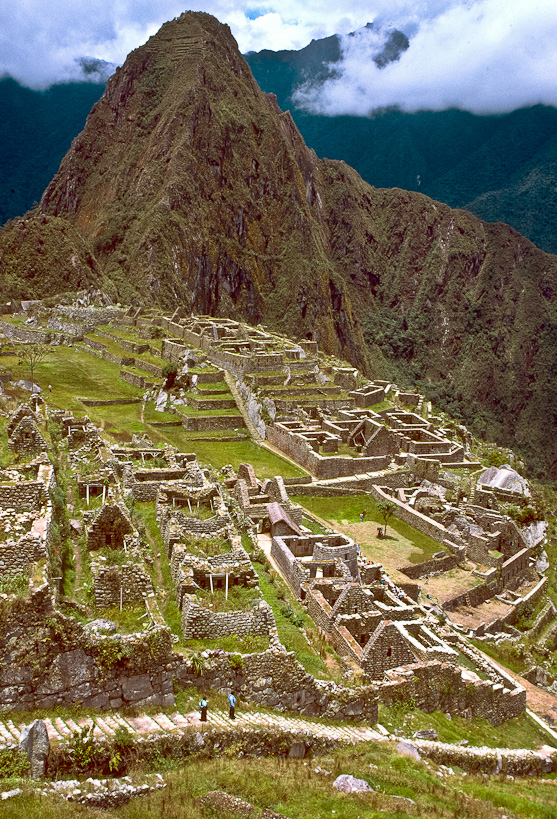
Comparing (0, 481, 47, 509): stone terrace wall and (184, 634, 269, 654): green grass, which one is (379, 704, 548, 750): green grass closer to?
(184, 634, 269, 654): green grass

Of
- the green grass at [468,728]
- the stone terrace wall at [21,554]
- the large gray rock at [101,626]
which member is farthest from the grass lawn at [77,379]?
the large gray rock at [101,626]

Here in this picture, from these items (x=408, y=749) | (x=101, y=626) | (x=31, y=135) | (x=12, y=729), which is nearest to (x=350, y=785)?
(x=408, y=749)

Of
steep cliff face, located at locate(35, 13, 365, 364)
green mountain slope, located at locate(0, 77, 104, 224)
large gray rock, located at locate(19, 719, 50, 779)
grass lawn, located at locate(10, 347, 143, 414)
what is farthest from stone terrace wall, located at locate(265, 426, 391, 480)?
steep cliff face, located at locate(35, 13, 365, 364)

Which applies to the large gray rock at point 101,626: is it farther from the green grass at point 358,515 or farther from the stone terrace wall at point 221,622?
the green grass at point 358,515

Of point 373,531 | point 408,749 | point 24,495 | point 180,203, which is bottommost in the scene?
point 373,531

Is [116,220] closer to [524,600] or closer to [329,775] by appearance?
[524,600]

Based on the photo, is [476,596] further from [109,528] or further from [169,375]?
[169,375]
